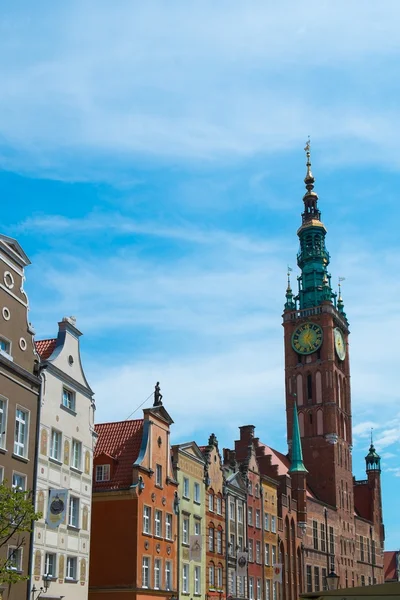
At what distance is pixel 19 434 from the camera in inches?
1359

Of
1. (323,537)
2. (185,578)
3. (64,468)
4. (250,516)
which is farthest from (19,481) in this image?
(323,537)

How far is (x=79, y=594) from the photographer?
38.5 meters

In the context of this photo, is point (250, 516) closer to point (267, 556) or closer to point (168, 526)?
point (267, 556)

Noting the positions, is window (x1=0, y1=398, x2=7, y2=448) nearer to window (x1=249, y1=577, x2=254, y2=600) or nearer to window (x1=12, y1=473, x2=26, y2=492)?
window (x1=12, y1=473, x2=26, y2=492)

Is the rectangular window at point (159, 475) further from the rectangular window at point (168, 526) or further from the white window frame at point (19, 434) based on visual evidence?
the white window frame at point (19, 434)

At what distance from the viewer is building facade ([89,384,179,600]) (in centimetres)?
4319

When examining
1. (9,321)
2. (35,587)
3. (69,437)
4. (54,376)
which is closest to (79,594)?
(35,587)

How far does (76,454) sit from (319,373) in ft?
225

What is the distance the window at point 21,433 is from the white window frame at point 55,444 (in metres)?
2.34

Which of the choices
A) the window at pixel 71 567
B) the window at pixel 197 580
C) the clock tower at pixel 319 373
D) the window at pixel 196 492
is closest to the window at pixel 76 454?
the window at pixel 71 567

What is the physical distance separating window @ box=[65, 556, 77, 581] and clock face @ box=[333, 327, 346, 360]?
72586 millimetres

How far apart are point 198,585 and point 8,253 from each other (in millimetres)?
26784

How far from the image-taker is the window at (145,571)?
4416 centimetres

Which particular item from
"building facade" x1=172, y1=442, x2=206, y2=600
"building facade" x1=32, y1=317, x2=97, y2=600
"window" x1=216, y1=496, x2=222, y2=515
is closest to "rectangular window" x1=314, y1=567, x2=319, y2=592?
"window" x1=216, y1=496, x2=222, y2=515
